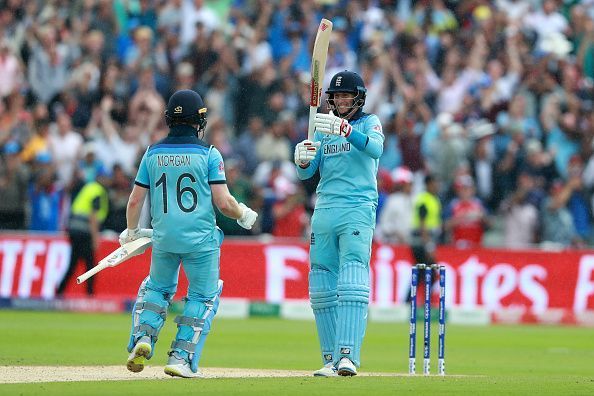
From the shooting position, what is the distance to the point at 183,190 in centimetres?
1104

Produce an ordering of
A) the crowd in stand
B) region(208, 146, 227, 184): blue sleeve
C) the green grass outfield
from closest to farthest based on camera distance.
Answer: the green grass outfield, region(208, 146, 227, 184): blue sleeve, the crowd in stand

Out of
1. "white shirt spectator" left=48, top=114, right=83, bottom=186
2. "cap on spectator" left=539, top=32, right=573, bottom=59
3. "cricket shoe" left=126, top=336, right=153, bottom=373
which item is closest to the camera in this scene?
"cricket shoe" left=126, top=336, right=153, bottom=373

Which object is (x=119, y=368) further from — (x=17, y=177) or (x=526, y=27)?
(x=526, y=27)

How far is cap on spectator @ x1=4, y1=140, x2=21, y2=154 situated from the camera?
74.8ft

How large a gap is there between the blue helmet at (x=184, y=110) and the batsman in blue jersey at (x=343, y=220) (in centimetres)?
88

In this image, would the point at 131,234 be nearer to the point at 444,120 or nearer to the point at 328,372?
the point at 328,372

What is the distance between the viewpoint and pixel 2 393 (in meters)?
9.70

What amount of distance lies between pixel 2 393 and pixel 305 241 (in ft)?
42.7

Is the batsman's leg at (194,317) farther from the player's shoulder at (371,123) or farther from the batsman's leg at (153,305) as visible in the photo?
the player's shoulder at (371,123)

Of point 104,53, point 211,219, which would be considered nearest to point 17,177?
point 104,53

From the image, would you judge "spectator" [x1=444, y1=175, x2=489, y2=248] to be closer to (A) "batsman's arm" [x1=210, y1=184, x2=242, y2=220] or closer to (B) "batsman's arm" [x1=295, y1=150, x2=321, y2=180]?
(B) "batsman's arm" [x1=295, y1=150, x2=321, y2=180]

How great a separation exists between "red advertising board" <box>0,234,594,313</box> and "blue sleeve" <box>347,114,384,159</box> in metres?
11.1

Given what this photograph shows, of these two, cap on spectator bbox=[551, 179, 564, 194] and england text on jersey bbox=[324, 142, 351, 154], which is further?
cap on spectator bbox=[551, 179, 564, 194]

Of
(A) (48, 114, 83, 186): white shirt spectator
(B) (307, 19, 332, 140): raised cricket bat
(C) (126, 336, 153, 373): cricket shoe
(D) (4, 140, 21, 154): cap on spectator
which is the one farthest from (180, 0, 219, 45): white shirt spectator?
(C) (126, 336, 153, 373): cricket shoe
